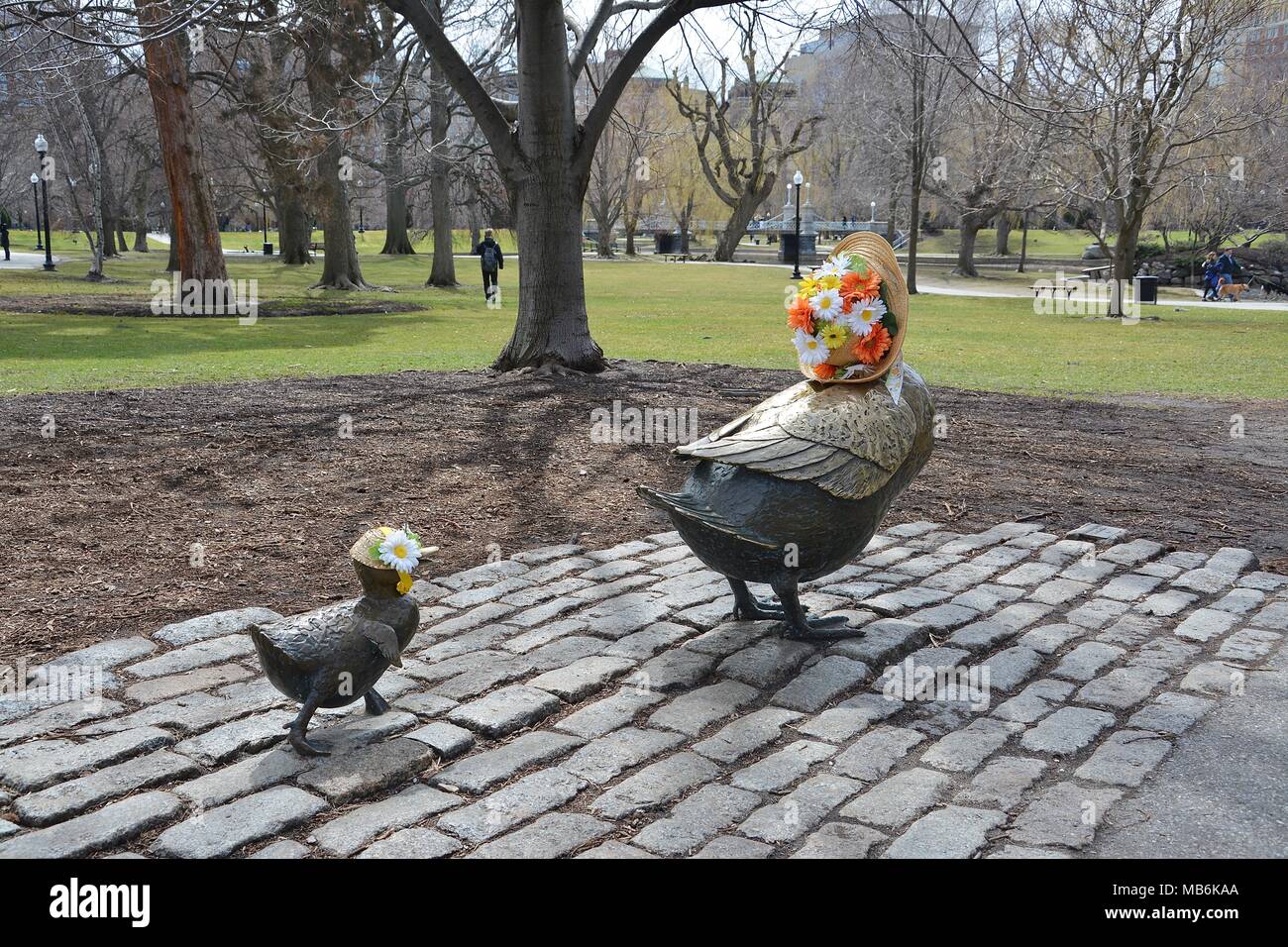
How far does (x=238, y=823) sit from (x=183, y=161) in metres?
20.9

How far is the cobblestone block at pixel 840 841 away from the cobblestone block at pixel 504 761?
3.36 ft

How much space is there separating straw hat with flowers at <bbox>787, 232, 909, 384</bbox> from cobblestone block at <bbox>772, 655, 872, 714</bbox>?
4.13ft

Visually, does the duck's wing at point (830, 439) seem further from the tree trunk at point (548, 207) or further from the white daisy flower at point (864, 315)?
the tree trunk at point (548, 207)

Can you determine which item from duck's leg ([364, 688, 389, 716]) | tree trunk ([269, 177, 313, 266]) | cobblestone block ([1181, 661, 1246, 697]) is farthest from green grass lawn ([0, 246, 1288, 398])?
tree trunk ([269, 177, 313, 266])

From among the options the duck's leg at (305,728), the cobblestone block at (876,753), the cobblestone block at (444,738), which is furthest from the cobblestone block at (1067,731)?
the duck's leg at (305,728)

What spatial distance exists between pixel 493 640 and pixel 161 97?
1918 cm

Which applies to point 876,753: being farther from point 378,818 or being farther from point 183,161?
point 183,161

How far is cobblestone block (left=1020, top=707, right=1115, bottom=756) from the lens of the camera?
13.6 ft

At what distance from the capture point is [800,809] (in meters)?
3.65

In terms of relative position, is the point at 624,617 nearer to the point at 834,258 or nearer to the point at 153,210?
the point at 834,258

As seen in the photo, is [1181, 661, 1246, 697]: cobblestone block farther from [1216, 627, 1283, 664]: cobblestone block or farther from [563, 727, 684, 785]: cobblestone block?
[563, 727, 684, 785]: cobblestone block

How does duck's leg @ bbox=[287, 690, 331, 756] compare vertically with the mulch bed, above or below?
below

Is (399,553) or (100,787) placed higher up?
(399,553)

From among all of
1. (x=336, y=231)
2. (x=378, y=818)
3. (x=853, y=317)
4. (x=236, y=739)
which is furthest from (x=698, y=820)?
(x=336, y=231)
